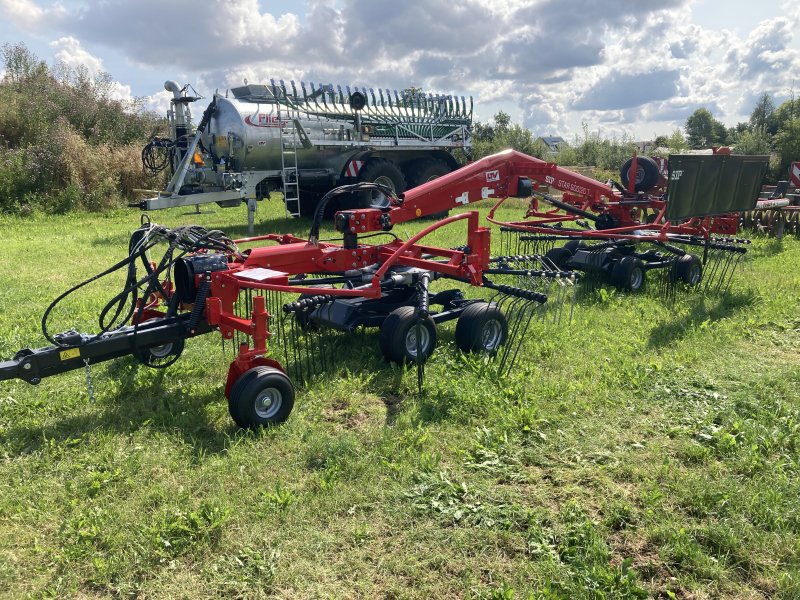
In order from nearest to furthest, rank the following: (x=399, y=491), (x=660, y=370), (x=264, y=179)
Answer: (x=399, y=491) < (x=660, y=370) < (x=264, y=179)

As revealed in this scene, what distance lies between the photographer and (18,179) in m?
14.9

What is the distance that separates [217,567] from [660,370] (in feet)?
11.8

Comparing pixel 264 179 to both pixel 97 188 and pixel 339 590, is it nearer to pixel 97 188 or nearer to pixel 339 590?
pixel 97 188

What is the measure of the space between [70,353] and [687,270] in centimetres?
668

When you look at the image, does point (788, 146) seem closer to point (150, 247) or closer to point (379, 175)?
point (379, 175)

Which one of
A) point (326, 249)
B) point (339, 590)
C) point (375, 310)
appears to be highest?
point (326, 249)

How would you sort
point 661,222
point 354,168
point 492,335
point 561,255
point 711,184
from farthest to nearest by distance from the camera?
point 354,168
point 561,255
point 661,222
point 711,184
point 492,335

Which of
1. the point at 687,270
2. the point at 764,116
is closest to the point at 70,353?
the point at 687,270

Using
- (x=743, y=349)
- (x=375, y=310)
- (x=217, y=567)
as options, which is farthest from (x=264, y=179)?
(x=217, y=567)

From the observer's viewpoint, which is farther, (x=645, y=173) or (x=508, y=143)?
(x=508, y=143)

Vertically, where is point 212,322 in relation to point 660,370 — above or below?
above

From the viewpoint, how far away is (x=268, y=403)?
12.1ft

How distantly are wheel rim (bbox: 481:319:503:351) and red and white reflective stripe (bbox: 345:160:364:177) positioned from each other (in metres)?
7.67

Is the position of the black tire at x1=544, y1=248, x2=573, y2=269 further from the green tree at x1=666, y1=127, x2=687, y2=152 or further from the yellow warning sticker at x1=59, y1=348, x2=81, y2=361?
the green tree at x1=666, y1=127, x2=687, y2=152
